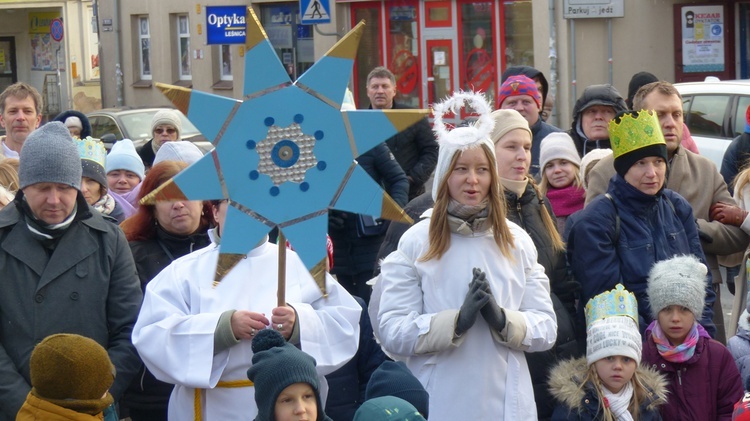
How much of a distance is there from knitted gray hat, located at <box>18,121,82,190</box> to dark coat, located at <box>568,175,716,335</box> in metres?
2.19

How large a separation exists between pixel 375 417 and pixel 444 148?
59.2 inches

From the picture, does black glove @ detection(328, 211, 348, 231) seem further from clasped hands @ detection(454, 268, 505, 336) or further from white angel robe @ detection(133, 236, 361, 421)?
clasped hands @ detection(454, 268, 505, 336)

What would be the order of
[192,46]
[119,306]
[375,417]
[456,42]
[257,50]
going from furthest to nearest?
[192,46] < [456,42] < [119,306] < [257,50] < [375,417]

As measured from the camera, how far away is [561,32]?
66.9 feet

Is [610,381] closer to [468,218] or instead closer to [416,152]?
[468,218]

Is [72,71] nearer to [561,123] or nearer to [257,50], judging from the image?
[561,123]

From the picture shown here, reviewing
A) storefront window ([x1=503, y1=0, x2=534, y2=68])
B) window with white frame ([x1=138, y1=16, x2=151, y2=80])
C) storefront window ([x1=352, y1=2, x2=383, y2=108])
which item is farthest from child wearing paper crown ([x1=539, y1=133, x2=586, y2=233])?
window with white frame ([x1=138, y1=16, x2=151, y2=80])

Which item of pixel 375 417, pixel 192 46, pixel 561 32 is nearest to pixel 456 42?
pixel 561 32

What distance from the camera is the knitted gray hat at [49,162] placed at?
464cm

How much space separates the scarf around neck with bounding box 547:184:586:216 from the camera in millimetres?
6445

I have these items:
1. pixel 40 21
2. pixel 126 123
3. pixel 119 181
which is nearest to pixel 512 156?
pixel 119 181

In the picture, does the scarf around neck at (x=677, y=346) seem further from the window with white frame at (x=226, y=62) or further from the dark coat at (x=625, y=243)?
the window with white frame at (x=226, y=62)

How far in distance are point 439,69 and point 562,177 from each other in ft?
56.7

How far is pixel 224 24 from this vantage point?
20609 mm
